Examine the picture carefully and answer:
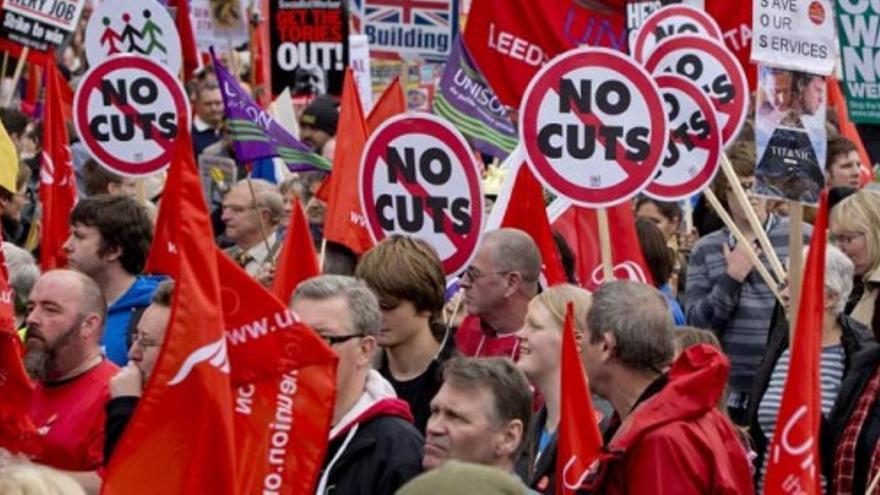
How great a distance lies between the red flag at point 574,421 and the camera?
7.68 m

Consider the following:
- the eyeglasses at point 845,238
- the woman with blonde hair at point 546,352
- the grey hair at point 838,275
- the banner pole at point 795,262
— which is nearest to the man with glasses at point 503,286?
the grey hair at point 838,275

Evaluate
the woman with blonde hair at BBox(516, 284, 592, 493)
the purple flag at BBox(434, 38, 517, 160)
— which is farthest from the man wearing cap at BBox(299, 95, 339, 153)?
the woman with blonde hair at BBox(516, 284, 592, 493)

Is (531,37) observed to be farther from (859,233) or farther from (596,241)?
(859,233)

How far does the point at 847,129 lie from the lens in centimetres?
1487

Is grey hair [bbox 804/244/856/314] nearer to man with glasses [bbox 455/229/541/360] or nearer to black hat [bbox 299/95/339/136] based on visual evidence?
man with glasses [bbox 455/229/541/360]

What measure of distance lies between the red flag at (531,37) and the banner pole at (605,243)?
97.3 inches

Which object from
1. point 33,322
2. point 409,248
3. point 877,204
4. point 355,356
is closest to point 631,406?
point 355,356

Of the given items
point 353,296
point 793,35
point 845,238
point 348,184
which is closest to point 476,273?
point 793,35

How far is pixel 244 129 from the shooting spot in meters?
12.5

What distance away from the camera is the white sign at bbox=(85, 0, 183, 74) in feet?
44.9

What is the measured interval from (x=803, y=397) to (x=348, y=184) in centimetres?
452

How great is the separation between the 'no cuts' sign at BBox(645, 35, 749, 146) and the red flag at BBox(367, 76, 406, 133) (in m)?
1.89

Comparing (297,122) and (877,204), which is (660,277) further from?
(297,122)

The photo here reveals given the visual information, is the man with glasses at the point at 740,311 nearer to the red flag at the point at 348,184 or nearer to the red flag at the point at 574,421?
the red flag at the point at 348,184
